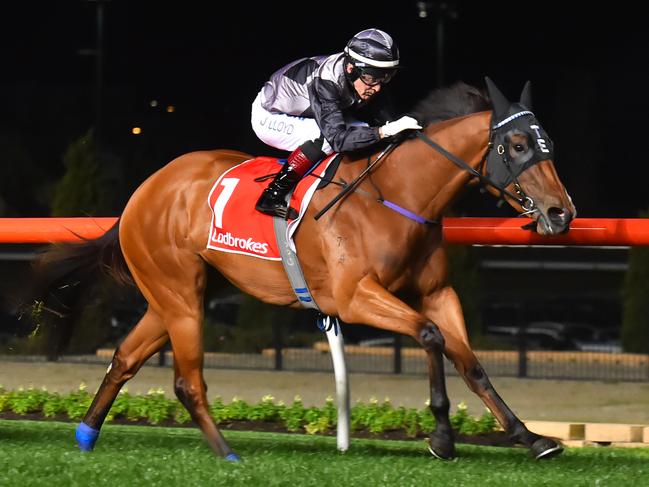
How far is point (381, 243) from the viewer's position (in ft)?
18.0

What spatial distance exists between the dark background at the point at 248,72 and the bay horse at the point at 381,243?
846cm

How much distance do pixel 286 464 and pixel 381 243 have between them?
93 cm

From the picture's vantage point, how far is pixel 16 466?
16.5 ft

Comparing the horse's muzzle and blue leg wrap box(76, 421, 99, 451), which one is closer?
the horse's muzzle

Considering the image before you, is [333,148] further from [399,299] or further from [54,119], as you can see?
[54,119]

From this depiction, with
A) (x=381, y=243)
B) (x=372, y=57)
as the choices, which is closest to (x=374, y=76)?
(x=372, y=57)

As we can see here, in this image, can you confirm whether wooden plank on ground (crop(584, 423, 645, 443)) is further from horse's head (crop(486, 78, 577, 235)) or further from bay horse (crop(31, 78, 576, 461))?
horse's head (crop(486, 78, 577, 235))

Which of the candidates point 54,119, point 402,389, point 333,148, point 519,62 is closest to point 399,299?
point 333,148

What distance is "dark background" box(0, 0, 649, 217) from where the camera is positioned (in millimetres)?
15031

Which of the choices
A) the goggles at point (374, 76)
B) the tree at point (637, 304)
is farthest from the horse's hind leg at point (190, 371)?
the tree at point (637, 304)

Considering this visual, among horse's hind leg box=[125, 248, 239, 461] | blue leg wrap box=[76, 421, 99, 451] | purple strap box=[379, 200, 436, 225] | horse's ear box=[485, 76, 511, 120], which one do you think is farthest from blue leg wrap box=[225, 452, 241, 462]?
horse's ear box=[485, 76, 511, 120]

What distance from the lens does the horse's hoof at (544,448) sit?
17.1 feet

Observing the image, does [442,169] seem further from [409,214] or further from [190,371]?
[190,371]

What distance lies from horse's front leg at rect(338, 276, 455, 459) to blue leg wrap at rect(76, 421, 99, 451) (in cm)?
134
